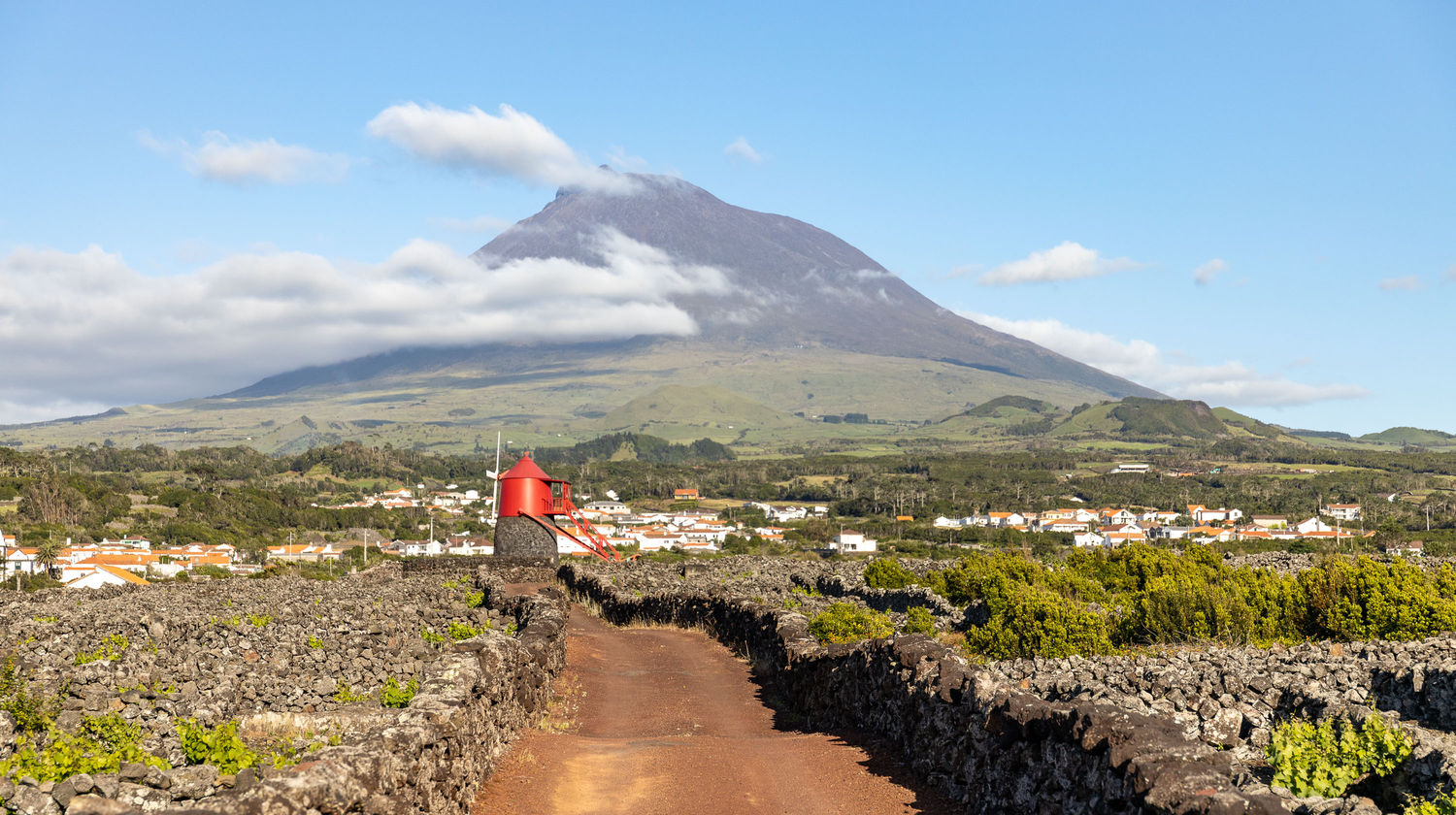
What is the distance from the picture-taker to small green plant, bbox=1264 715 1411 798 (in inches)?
301

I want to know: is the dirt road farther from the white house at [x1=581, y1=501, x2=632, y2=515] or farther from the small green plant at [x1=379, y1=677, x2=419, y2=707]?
the white house at [x1=581, y1=501, x2=632, y2=515]

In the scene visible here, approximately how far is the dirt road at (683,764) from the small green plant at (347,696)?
2801mm

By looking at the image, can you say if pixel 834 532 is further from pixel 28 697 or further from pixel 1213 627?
pixel 28 697

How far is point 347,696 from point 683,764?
653cm

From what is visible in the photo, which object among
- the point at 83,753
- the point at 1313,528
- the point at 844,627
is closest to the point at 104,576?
the point at 844,627

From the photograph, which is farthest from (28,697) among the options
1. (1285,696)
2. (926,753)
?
(1285,696)

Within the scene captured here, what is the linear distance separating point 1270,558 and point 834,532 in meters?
81.1

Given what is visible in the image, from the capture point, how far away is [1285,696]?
1199 centimetres

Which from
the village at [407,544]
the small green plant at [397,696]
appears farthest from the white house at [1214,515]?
the small green plant at [397,696]

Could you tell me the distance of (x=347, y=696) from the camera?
16500mm

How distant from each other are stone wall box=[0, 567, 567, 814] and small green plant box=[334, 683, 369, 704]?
0.14 metres

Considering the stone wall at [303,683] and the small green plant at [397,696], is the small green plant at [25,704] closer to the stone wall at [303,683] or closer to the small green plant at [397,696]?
the stone wall at [303,683]

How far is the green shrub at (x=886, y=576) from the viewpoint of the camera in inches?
1491

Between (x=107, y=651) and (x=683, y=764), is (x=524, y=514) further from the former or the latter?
(x=683, y=764)
